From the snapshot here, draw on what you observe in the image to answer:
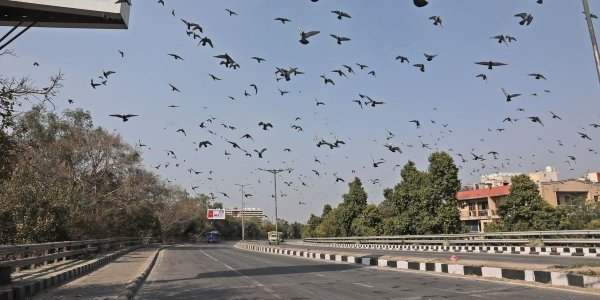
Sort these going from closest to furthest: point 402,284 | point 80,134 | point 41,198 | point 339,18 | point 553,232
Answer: point 339,18 < point 402,284 < point 41,198 < point 553,232 < point 80,134

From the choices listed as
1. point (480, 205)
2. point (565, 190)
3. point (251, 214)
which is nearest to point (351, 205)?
point (480, 205)

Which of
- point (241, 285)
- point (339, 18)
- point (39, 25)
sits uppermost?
point (39, 25)

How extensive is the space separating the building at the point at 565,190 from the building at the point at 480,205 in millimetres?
4660

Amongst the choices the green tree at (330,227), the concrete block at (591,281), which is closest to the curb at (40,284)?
the concrete block at (591,281)

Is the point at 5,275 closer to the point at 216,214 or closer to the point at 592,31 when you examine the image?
the point at 592,31

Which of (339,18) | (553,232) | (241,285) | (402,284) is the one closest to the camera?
(339,18)

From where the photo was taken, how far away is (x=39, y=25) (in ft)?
49.3

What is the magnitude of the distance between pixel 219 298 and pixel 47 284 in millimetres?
4904

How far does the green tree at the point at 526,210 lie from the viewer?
109ft

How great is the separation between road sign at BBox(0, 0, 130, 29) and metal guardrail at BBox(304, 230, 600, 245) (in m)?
21.8

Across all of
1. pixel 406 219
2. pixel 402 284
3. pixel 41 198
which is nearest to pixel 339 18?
pixel 402 284

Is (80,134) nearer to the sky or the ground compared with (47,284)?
nearer to the sky

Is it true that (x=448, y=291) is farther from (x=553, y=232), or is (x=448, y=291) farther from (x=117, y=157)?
(x=117, y=157)

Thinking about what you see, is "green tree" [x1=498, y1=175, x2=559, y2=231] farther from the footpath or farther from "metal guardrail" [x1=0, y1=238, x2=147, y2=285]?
the footpath
